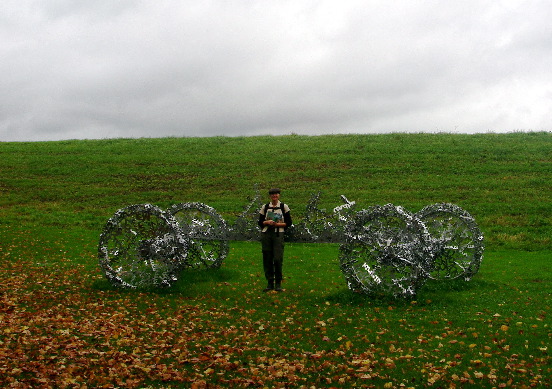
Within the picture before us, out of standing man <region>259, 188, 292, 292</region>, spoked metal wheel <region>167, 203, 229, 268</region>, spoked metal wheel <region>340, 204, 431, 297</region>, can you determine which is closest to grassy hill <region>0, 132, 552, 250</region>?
spoked metal wheel <region>340, 204, 431, 297</region>

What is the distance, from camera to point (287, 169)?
42.0 meters

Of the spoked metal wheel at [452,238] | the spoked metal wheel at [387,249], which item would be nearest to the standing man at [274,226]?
the spoked metal wheel at [387,249]

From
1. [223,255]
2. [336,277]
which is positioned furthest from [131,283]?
[336,277]

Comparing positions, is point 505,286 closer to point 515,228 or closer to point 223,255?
point 223,255

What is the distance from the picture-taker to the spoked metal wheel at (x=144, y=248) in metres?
15.3

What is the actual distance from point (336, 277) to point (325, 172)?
74.9 feet

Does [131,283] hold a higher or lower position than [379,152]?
lower

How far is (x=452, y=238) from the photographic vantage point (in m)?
17.1

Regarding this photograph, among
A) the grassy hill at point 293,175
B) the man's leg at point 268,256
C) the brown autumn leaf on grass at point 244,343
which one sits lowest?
the brown autumn leaf on grass at point 244,343

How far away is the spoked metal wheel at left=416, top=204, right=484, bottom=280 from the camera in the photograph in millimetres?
16703

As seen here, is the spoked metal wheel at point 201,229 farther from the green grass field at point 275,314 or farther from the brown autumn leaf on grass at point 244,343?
the brown autumn leaf on grass at point 244,343

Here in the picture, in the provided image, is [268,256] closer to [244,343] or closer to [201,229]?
[201,229]

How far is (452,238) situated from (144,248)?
9430mm

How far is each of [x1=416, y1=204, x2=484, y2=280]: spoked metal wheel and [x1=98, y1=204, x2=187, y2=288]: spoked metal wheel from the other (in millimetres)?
7392
